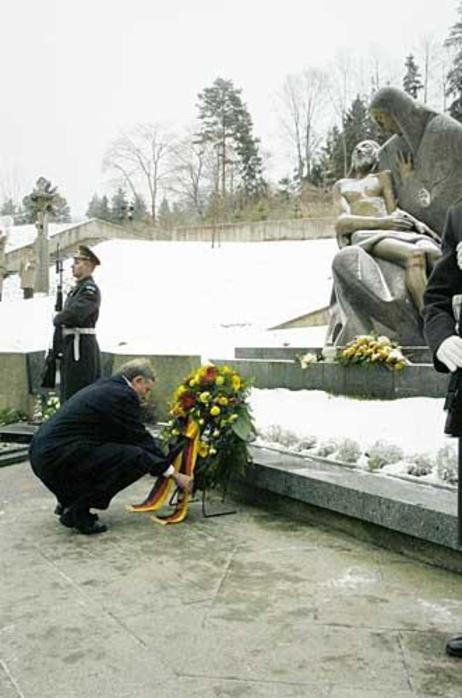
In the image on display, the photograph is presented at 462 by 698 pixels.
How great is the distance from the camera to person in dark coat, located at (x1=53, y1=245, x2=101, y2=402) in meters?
6.07

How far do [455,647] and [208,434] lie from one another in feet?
8.07

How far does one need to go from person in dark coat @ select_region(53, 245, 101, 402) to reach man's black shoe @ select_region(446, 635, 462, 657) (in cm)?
427

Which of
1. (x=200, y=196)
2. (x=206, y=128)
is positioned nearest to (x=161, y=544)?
(x=200, y=196)

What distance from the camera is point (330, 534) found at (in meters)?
4.27


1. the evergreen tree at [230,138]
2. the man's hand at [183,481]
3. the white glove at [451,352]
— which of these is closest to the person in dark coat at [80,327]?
the man's hand at [183,481]

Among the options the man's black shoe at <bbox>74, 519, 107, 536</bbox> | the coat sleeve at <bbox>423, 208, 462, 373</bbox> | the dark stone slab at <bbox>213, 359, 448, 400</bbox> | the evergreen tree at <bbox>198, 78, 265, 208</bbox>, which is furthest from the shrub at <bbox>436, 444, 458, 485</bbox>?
the evergreen tree at <bbox>198, 78, 265, 208</bbox>

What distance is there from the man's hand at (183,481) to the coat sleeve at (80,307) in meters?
2.09

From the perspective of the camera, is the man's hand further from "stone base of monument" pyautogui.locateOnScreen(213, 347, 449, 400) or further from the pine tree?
the pine tree

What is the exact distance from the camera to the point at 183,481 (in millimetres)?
4547

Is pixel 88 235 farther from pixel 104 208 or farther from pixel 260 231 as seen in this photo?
pixel 104 208

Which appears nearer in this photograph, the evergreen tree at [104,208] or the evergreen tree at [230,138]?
the evergreen tree at [230,138]

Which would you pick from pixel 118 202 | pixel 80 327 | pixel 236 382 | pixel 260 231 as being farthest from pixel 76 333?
pixel 118 202

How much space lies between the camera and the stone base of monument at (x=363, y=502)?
3.62 metres

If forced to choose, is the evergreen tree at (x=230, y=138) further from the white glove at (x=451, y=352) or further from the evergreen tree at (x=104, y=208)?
the white glove at (x=451, y=352)
